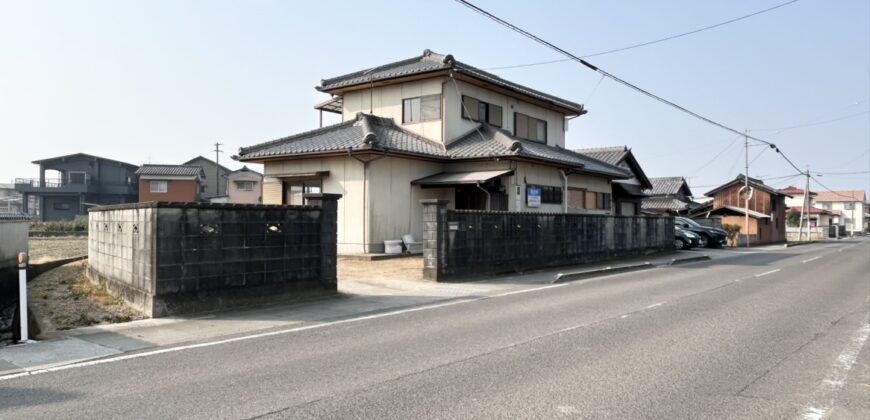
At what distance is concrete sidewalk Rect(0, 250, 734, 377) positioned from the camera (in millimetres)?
6618

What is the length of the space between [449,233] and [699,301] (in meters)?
5.88

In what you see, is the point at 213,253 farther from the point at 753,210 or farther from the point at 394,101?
the point at 753,210

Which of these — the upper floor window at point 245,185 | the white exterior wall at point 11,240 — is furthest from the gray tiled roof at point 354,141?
the upper floor window at point 245,185

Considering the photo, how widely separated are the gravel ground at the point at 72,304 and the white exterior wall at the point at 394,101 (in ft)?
42.4

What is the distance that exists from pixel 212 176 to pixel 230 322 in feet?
216

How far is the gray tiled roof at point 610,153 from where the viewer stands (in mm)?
35772

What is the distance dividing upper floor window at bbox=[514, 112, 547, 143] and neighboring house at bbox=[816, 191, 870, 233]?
99.1m

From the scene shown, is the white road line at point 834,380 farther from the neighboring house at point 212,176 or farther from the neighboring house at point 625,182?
the neighboring house at point 212,176

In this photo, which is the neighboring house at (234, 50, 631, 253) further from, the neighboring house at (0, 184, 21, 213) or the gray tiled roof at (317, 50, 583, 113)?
the neighboring house at (0, 184, 21, 213)

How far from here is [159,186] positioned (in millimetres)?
53562

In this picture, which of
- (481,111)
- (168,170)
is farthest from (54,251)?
(168,170)

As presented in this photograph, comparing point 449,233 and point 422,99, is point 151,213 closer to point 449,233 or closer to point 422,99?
point 449,233

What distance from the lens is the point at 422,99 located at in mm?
22938

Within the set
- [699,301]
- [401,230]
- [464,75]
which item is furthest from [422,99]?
[699,301]
